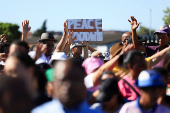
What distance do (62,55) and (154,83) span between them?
1.30 metres

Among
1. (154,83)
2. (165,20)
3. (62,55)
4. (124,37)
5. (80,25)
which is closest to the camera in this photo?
(154,83)

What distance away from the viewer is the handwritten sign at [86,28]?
8.06 m

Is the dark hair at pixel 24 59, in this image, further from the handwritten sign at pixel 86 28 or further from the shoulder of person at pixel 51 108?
the handwritten sign at pixel 86 28

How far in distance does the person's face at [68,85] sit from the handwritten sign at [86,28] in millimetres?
5984

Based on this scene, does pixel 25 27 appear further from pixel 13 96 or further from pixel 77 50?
pixel 13 96

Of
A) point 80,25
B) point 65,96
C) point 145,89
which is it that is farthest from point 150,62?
point 80,25

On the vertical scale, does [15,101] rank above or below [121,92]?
above

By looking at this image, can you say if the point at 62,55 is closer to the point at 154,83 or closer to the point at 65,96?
the point at 154,83

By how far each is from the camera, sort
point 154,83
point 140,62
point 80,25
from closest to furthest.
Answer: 1. point 154,83
2. point 140,62
3. point 80,25

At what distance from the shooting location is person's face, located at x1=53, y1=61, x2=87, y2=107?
1.90 m

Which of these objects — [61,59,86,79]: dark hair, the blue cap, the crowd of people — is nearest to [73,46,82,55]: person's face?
the crowd of people

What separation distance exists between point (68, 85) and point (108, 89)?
2.67ft

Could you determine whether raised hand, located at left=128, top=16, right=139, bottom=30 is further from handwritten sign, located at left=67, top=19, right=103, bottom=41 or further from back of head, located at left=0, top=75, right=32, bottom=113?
handwritten sign, located at left=67, top=19, right=103, bottom=41

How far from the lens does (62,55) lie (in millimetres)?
3504
